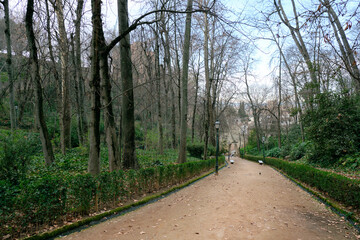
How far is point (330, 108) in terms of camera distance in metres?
11.9

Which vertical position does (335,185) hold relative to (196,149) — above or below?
above

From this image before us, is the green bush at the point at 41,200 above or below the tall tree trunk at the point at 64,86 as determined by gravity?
below

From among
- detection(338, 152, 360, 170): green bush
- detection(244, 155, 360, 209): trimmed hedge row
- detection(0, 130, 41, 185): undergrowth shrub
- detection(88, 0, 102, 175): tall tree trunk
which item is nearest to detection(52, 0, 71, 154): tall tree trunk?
detection(88, 0, 102, 175): tall tree trunk

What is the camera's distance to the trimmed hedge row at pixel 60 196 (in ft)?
11.4

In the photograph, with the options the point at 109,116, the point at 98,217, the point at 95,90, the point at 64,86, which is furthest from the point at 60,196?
the point at 64,86

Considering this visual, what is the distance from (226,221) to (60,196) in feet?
10.8

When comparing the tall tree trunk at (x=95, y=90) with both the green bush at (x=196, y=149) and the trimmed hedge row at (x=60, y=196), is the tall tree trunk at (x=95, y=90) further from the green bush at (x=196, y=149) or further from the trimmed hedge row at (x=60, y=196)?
the green bush at (x=196, y=149)

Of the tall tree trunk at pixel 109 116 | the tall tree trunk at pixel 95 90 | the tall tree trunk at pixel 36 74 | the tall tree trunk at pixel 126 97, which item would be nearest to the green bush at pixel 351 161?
the tall tree trunk at pixel 126 97

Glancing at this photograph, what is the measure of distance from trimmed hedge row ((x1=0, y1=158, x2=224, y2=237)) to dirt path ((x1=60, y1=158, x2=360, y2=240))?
1.91 ft

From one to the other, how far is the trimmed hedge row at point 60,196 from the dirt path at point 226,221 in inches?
22.9

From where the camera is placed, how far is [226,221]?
15.1 ft

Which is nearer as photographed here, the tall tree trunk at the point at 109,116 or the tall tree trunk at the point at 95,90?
the tall tree trunk at the point at 95,90

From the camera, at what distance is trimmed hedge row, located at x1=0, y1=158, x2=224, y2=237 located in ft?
11.4

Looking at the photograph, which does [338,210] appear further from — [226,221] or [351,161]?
[351,161]
